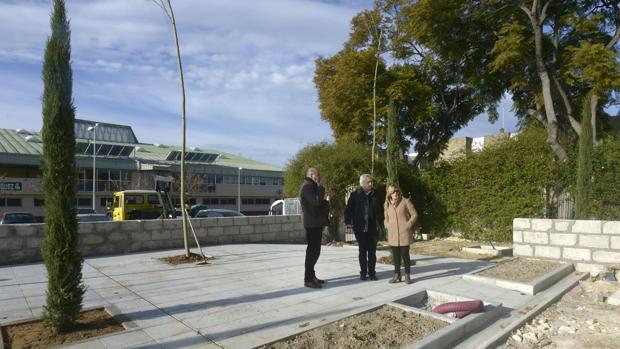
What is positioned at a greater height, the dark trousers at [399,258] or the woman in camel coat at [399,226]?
the woman in camel coat at [399,226]

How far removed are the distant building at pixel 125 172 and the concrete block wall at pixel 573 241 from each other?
23157 mm

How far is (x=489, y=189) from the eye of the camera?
13211mm

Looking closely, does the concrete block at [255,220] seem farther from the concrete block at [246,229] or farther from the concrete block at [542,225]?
the concrete block at [542,225]

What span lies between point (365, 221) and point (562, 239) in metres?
4.25

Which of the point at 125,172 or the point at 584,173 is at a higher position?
the point at 125,172

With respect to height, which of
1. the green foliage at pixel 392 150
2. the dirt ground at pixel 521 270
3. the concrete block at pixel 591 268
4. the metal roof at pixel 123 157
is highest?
the metal roof at pixel 123 157

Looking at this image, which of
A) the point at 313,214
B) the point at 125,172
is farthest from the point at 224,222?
the point at 125,172

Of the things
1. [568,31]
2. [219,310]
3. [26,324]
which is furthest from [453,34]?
[26,324]

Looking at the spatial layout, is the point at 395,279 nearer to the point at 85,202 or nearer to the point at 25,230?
the point at 25,230

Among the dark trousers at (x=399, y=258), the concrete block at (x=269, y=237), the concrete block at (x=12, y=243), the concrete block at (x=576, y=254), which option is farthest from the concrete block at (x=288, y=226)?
the concrete block at (x=576, y=254)

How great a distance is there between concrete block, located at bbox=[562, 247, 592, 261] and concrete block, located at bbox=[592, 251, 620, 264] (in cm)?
10

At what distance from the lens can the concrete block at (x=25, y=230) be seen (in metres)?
8.55

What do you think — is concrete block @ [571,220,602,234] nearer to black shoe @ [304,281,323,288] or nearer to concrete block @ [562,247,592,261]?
concrete block @ [562,247,592,261]

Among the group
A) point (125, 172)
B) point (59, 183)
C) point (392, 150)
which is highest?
point (125, 172)
